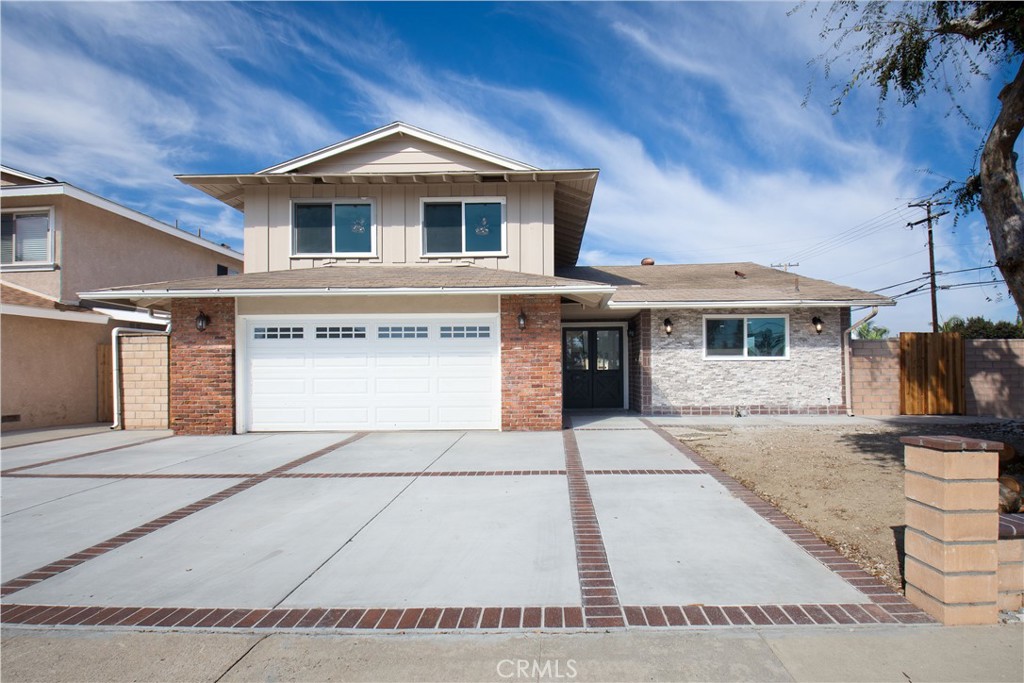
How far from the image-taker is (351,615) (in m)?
3.35

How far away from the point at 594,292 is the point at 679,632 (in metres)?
7.36

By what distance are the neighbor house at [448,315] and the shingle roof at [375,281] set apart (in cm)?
6

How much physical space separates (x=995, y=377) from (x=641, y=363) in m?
8.48

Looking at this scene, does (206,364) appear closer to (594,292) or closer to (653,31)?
(594,292)

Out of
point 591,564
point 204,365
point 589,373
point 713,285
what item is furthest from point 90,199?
point 713,285

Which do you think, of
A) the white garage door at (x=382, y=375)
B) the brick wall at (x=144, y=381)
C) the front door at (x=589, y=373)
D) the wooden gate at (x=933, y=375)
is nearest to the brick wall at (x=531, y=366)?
the white garage door at (x=382, y=375)

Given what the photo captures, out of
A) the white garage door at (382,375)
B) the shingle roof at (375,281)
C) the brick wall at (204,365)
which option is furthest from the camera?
the white garage door at (382,375)

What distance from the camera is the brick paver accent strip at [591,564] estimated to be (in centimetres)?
329

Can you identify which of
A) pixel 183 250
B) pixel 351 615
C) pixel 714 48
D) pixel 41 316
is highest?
pixel 714 48

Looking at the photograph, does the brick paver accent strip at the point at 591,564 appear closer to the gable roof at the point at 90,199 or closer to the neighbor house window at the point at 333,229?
the neighbor house window at the point at 333,229

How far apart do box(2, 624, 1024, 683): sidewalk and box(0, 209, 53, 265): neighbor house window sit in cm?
1443

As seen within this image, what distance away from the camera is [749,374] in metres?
13.1

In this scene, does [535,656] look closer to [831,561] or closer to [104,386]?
[831,561]

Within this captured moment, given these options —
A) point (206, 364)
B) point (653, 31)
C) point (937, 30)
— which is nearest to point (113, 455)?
point (206, 364)
